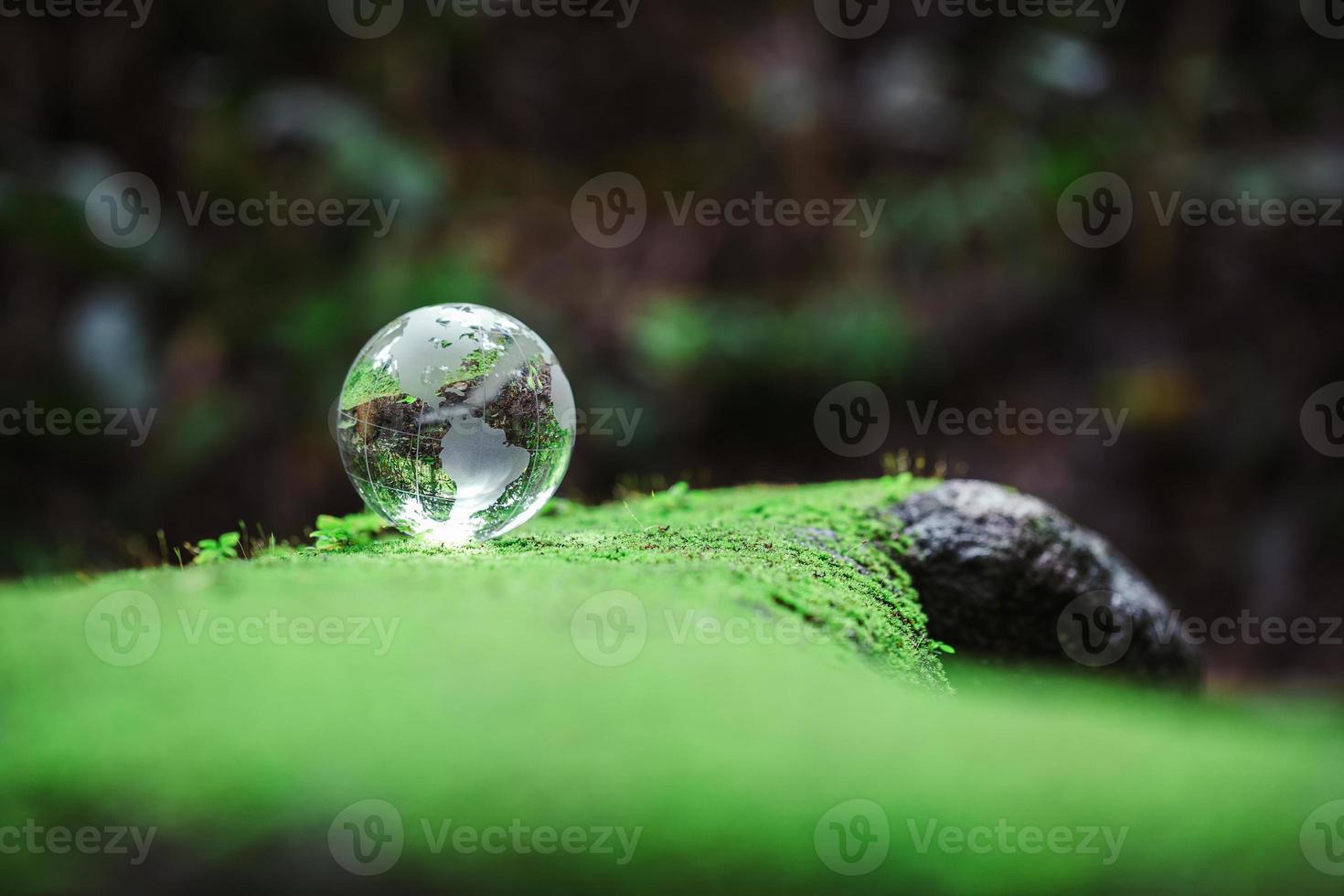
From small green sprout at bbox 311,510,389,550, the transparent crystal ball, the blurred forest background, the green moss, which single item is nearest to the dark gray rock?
the transparent crystal ball

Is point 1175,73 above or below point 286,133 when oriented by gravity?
above

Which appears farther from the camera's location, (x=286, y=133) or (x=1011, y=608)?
(x=286, y=133)

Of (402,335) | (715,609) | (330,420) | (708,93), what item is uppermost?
(708,93)

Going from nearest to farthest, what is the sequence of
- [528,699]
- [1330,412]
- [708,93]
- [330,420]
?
[528,699]
[330,420]
[1330,412]
[708,93]

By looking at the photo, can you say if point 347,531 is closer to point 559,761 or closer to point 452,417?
point 452,417

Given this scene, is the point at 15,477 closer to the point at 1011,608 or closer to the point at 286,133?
the point at 286,133

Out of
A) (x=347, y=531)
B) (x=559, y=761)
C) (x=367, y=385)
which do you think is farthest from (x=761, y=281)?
(x=559, y=761)

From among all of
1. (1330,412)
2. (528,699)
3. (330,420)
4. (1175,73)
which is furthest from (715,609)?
(1175,73)
